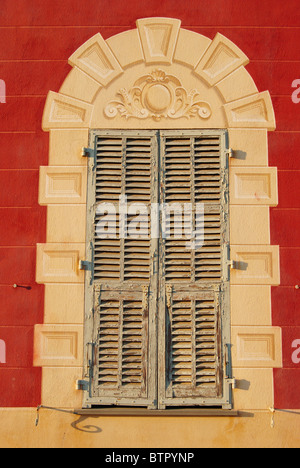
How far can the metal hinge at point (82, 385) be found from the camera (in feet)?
17.4

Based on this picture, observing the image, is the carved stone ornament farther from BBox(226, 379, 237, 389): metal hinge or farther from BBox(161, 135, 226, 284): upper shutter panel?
BBox(226, 379, 237, 389): metal hinge

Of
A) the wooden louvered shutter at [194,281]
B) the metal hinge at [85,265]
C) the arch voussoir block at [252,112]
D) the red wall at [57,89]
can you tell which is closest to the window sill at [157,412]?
the wooden louvered shutter at [194,281]

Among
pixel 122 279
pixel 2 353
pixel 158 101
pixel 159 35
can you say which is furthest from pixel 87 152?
pixel 2 353

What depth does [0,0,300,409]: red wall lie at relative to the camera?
5.45m

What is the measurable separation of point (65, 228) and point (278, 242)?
6.70 feet

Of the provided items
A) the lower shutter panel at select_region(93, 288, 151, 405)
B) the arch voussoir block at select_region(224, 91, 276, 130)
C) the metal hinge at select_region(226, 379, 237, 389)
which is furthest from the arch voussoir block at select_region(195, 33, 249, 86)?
the metal hinge at select_region(226, 379, 237, 389)

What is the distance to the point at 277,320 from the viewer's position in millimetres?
5398

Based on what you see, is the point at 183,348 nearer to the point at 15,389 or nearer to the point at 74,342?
the point at 74,342

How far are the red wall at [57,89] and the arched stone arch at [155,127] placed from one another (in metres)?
0.10

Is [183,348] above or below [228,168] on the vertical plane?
below

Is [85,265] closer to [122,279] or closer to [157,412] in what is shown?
[122,279]

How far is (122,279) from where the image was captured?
5.48 metres

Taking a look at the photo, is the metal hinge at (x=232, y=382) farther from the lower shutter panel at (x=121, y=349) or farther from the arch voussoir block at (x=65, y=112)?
the arch voussoir block at (x=65, y=112)
